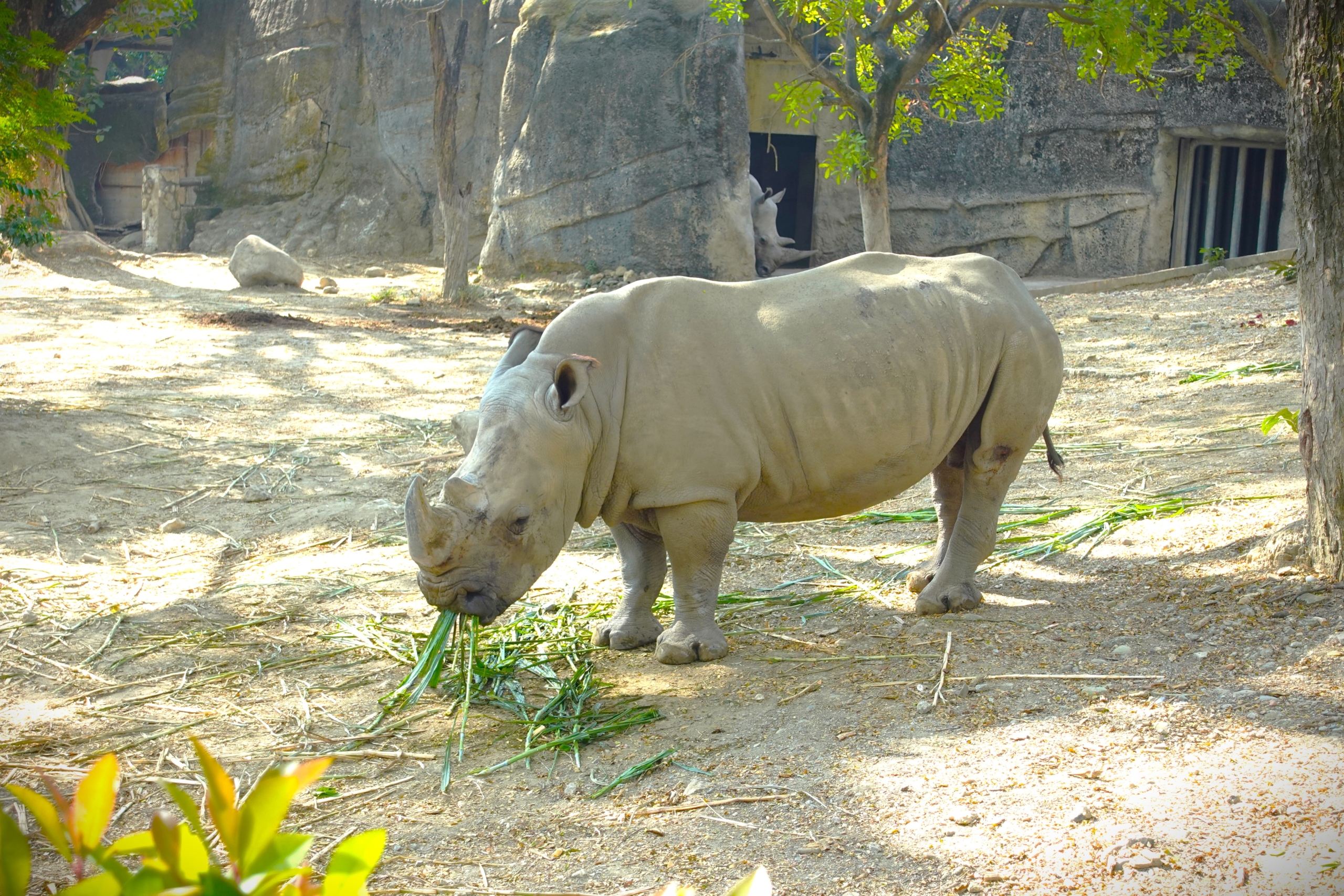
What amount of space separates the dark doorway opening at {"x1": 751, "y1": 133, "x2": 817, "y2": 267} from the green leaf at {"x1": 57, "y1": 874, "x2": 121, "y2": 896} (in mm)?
19367

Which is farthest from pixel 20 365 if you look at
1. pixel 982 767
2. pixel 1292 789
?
pixel 1292 789

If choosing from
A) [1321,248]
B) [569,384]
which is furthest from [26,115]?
[1321,248]

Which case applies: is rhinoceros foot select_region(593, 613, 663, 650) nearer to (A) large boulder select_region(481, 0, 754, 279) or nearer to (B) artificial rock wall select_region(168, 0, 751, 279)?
(B) artificial rock wall select_region(168, 0, 751, 279)

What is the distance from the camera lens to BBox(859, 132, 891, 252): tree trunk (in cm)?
1134

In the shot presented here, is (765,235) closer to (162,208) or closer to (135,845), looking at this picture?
(162,208)

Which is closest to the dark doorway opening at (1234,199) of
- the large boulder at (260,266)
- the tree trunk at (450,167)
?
the tree trunk at (450,167)

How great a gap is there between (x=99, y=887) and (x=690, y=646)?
3.26 metres

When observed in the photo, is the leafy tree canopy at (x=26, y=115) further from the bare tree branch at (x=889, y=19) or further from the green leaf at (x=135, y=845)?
the green leaf at (x=135, y=845)

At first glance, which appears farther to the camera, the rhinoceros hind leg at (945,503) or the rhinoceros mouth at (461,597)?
the rhinoceros hind leg at (945,503)

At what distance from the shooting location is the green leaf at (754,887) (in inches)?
39.1

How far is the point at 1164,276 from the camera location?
1340cm

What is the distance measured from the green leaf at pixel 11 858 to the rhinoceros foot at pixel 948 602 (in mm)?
3864

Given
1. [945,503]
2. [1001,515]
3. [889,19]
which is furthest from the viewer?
[889,19]

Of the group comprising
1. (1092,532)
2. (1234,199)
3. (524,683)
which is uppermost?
(1234,199)
